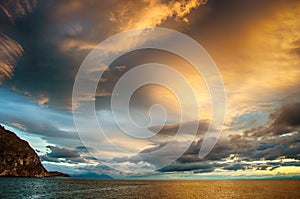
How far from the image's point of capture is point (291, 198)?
9212 centimetres

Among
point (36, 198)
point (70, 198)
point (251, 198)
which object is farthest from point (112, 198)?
point (251, 198)

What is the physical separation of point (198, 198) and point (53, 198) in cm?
5291

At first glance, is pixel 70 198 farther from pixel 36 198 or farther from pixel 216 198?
pixel 216 198

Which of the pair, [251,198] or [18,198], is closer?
[18,198]

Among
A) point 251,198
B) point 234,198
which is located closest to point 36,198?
point 234,198

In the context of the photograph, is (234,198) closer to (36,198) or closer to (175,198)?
(175,198)

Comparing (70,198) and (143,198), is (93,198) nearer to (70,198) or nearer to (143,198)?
(70,198)

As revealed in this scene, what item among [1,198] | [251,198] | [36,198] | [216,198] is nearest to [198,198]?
[216,198]

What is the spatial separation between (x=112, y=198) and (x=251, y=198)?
54.0 meters

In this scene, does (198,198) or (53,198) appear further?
(198,198)

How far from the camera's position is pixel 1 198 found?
79.8 metres

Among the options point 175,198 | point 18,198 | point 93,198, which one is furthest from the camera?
point 175,198

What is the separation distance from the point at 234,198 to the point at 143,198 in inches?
1454

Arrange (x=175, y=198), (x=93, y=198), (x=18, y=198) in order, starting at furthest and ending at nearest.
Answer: (x=175, y=198) → (x=93, y=198) → (x=18, y=198)
